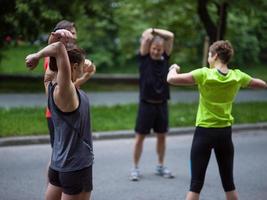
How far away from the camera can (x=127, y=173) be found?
7203 mm

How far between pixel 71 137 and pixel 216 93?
1509mm

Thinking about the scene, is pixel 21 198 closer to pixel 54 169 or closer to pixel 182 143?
pixel 54 169

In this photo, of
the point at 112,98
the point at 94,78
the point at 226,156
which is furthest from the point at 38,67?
the point at 226,156

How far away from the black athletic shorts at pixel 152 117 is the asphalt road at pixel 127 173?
626 millimetres

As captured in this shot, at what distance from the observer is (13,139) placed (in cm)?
878

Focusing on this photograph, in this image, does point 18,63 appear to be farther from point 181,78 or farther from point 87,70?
point 181,78

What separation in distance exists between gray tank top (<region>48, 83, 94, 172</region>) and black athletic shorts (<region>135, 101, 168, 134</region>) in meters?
2.98

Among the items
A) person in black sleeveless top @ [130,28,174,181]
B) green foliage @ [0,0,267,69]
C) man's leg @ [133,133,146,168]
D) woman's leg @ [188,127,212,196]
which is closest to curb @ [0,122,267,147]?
man's leg @ [133,133,146,168]

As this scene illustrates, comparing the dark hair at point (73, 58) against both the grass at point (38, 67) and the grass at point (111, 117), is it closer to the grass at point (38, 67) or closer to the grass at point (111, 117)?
the grass at point (111, 117)

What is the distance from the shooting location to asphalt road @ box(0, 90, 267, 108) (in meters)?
12.9

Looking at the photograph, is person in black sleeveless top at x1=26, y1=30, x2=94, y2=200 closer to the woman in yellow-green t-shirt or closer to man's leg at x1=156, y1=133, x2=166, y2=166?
the woman in yellow-green t-shirt

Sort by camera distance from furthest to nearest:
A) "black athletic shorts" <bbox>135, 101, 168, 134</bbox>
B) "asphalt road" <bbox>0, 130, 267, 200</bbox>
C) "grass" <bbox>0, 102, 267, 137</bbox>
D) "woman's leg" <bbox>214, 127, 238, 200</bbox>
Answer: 1. "grass" <bbox>0, 102, 267, 137</bbox>
2. "black athletic shorts" <bbox>135, 101, 168, 134</bbox>
3. "asphalt road" <bbox>0, 130, 267, 200</bbox>
4. "woman's leg" <bbox>214, 127, 238, 200</bbox>

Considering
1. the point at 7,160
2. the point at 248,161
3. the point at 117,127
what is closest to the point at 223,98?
the point at 248,161

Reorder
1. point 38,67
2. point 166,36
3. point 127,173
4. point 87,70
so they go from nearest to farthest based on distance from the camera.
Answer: point 87,70, point 166,36, point 127,173, point 38,67
